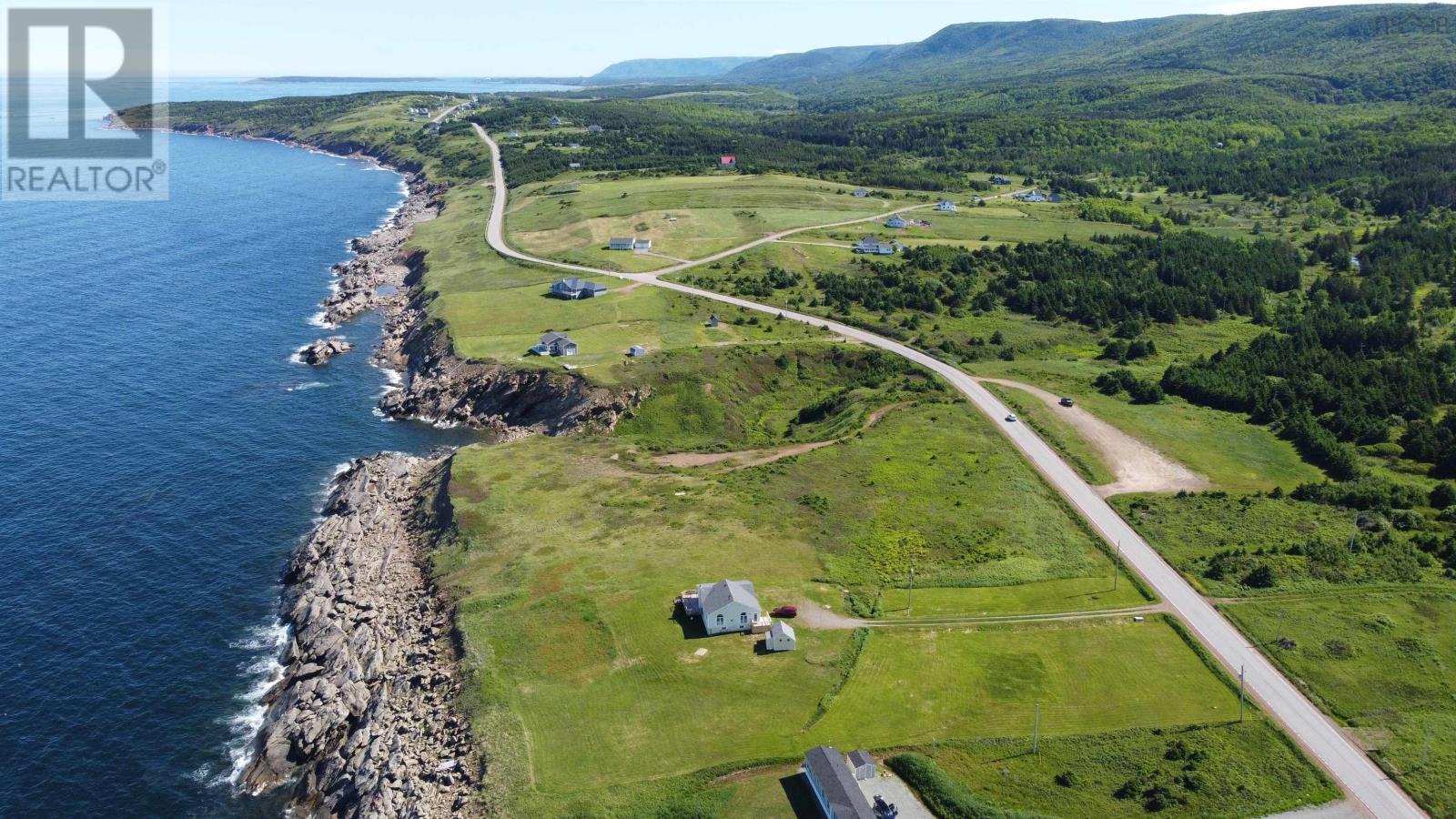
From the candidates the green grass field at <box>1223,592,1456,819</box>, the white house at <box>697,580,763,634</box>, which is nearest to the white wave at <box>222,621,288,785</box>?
the white house at <box>697,580,763,634</box>

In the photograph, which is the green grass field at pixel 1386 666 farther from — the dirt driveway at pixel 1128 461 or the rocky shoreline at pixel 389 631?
the rocky shoreline at pixel 389 631

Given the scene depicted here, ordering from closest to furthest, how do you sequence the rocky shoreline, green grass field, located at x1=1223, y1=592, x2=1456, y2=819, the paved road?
the paved road
green grass field, located at x1=1223, y1=592, x2=1456, y2=819
the rocky shoreline

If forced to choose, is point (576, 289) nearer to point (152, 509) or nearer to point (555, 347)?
point (555, 347)

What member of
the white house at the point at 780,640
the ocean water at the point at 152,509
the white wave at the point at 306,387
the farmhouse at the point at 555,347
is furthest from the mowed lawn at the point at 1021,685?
the white wave at the point at 306,387

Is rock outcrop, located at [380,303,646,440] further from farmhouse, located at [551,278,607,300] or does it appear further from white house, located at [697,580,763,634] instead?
white house, located at [697,580,763,634]

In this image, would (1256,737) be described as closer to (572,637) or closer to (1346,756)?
(1346,756)

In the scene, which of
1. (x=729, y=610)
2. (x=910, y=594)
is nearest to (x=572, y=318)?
(x=729, y=610)
